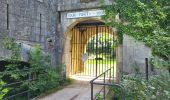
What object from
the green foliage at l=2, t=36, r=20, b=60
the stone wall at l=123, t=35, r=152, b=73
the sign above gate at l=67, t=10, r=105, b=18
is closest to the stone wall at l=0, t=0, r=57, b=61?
the green foliage at l=2, t=36, r=20, b=60

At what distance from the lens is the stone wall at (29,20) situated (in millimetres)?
7805

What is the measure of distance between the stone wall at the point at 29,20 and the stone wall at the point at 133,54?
9.93 ft

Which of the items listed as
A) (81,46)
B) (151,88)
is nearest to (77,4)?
(81,46)

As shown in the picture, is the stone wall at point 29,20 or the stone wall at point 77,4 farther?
the stone wall at point 77,4

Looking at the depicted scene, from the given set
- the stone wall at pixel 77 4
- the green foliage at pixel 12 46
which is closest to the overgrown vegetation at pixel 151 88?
the green foliage at pixel 12 46

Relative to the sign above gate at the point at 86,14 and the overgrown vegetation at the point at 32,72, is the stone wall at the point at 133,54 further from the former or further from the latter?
the overgrown vegetation at the point at 32,72

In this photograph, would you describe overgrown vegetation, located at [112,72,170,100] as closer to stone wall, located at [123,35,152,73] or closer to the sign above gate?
stone wall, located at [123,35,152,73]

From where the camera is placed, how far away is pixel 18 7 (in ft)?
27.3

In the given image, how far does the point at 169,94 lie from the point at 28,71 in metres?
5.70

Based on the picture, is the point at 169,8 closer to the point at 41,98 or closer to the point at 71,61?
the point at 41,98

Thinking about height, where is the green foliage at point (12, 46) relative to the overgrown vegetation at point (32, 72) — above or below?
above

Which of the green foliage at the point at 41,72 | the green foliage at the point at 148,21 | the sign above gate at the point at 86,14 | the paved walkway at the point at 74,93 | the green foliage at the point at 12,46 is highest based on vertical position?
the sign above gate at the point at 86,14

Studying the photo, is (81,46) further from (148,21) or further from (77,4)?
(148,21)

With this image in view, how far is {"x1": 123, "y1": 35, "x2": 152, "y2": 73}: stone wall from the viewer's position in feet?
31.6
